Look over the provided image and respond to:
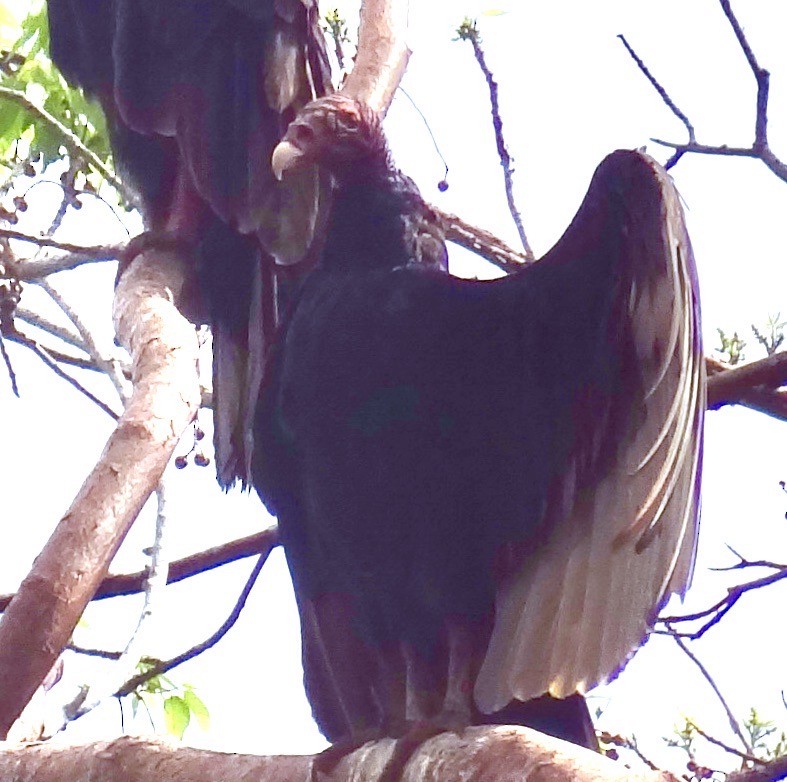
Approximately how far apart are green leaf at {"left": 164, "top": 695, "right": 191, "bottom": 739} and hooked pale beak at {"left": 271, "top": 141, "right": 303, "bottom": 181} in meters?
1.30

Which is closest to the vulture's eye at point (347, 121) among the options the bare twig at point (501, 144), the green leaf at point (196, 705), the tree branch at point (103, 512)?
the bare twig at point (501, 144)

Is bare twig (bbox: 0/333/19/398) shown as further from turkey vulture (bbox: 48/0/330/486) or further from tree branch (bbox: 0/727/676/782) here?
tree branch (bbox: 0/727/676/782)

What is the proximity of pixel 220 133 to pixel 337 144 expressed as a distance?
0.44m

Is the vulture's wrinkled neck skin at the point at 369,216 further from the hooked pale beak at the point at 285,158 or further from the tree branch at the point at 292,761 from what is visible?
the tree branch at the point at 292,761

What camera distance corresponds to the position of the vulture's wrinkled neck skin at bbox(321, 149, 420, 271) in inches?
90.4

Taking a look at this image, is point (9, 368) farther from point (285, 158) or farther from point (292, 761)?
point (292, 761)

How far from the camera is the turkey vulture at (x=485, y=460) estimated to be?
188 centimetres

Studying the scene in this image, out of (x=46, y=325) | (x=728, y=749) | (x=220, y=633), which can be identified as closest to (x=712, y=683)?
(x=728, y=749)

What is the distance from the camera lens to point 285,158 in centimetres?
242

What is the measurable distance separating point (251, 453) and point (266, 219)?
573mm

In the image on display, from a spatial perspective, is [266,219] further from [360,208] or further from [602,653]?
[602,653]

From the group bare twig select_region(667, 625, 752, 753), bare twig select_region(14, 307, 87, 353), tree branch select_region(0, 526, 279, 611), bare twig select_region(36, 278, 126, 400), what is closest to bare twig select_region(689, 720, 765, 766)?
bare twig select_region(667, 625, 752, 753)

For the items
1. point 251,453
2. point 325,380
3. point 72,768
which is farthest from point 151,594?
point 72,768

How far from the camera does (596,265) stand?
195cm
